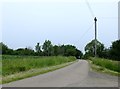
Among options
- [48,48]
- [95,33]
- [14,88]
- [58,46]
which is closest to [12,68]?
[14,88]

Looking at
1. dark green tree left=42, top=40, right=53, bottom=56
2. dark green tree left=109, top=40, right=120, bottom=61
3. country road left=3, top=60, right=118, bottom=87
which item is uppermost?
dark green tree left=42, top=40, right=53, bottom=56

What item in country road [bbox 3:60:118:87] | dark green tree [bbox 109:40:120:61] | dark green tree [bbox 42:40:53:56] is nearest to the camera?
country road [bbox 3:60:118:87]

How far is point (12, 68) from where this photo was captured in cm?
2728

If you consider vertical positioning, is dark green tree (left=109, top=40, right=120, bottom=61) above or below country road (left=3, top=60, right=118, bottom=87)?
above

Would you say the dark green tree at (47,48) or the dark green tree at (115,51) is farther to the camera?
the dark green tree at (47,48)

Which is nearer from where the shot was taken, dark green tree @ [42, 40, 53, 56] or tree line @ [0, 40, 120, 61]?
tree line @ [0, 40, 120, 61]

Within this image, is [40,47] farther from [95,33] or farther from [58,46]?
[95,33]

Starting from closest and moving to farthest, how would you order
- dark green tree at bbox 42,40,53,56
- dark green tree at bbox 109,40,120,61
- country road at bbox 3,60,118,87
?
country road at bbox 3,60,118,87 < dark green tree at bbox 109,40,120,61 < dark green tree at bbox 42,40,53,56

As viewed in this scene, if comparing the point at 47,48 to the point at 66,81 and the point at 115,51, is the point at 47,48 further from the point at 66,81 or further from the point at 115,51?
the point at 66,81

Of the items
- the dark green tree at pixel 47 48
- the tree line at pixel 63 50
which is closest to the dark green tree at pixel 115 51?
the tree line at pixel 63 50

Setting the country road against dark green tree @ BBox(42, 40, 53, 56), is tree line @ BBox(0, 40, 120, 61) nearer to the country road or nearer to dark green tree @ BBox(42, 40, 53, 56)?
dark green tree @ BBox(42, 40, 53, 56)

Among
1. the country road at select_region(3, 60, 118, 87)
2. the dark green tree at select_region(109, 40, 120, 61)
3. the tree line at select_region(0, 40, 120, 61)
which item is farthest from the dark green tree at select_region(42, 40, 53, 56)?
the country road at select_region(3, 60, 118, 87)

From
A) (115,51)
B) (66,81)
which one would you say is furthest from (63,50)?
(66,81)

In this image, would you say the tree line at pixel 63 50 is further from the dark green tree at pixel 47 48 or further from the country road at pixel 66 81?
the country road at pixel 66 81
